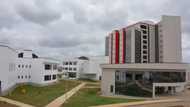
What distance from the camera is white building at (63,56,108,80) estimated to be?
8925cm

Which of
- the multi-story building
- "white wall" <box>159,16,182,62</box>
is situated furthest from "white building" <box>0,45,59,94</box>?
"white wall" <box>159,16,182,62</box>

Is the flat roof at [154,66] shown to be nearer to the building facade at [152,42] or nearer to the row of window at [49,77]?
the row of window at [49,77]

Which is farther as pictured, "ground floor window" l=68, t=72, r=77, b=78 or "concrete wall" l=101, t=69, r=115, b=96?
"ground floor window" l=68, t=72, r=77, b=78

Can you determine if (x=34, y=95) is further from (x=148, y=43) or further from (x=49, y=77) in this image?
(x=148, y=43)

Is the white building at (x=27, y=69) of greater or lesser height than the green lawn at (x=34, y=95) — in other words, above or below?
above

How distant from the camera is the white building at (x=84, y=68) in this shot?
89.2 m

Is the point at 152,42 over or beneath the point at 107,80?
over

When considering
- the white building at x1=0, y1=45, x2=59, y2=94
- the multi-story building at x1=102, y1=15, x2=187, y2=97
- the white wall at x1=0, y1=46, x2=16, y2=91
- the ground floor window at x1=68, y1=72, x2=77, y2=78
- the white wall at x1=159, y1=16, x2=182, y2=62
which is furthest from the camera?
the ground floor window at x1=68, y1=72, x2=77, y2=78

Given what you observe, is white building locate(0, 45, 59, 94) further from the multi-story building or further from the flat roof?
the flat roof

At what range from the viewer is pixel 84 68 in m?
92.8

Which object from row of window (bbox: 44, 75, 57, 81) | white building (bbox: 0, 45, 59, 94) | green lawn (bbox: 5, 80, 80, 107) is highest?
white building (bbox: 0, 45, 59, 94)

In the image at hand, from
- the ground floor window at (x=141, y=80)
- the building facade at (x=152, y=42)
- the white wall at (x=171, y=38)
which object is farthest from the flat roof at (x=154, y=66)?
the building facade at (x=152, y=42)

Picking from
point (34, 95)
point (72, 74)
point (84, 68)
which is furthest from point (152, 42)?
point (34, 95)

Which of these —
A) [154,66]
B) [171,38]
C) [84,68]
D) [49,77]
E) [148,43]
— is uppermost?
[171,38]
